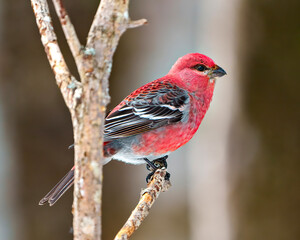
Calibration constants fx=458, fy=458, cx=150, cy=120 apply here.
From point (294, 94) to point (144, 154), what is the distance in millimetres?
3538

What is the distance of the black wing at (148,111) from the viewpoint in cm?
350

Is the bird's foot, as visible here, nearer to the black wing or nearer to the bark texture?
the black wing

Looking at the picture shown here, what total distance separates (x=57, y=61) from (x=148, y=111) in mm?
1642

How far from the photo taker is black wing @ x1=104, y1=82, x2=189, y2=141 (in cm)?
350

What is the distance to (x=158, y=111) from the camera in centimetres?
379

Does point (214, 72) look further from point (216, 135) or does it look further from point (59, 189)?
point (216, 135)

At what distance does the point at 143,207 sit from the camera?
258 centimetres

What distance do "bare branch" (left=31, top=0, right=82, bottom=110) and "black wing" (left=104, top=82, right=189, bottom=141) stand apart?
1.22 m

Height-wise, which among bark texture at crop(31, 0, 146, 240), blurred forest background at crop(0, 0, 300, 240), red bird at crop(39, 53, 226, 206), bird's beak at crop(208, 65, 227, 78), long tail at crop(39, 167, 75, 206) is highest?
bark texture at crop(31, 0, 146, 240)

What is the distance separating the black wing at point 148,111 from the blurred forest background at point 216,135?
2.92m

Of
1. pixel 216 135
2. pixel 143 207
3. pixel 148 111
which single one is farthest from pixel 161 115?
pixel 216 135

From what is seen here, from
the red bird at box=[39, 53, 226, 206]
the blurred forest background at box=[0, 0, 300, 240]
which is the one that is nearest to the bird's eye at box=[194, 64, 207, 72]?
the red bird at box=[39, 53, 226, 206]

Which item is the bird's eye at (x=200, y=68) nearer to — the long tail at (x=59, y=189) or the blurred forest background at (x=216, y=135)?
the long tail at (x=59, y=189)

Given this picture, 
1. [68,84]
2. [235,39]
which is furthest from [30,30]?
[68,84]
